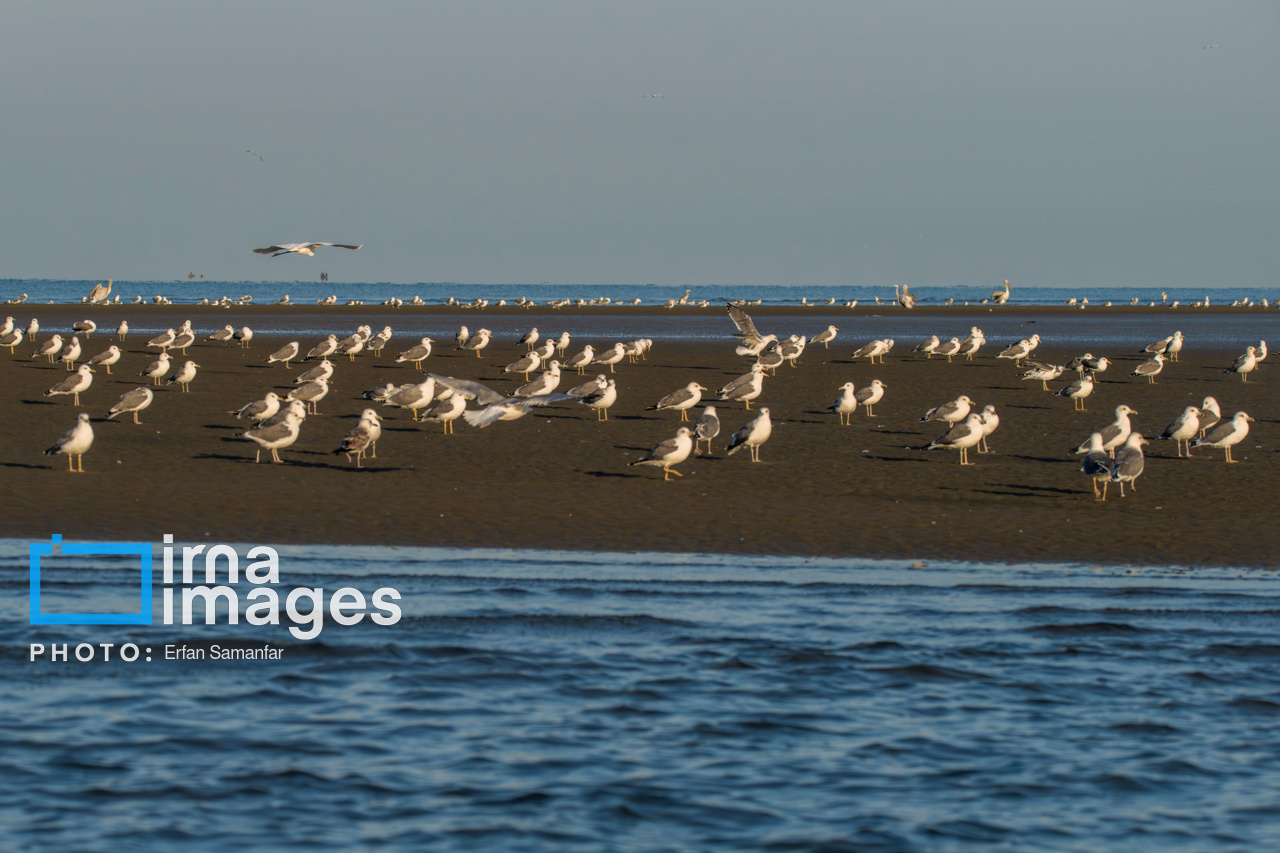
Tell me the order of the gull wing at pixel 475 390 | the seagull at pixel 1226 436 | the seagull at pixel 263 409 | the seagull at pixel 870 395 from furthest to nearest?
the seagull at pixel 870 395 → the seagull at pixel 263 409 → the seagull at pixel 1226 436 → the gull wing at pixel 475 390

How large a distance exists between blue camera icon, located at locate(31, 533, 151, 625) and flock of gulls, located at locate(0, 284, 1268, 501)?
126 inches

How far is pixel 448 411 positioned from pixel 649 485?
5.54m

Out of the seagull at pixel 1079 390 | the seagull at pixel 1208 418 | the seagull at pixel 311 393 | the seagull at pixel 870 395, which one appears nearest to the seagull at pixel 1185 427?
the seagull at pixel 1208 418

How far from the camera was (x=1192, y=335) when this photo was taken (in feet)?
190

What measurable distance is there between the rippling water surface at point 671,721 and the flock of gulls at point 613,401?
10.3ft

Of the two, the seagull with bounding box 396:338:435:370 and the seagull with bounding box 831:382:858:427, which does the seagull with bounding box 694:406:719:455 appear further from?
the seagull with bounding box 396:338:435:370

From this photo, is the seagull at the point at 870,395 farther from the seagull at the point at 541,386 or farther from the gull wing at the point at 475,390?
the gull wing at the point at 475,390

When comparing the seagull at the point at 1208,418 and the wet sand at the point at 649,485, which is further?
the seagull at the point at 1208,418

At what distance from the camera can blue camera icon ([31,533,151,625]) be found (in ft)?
38.3

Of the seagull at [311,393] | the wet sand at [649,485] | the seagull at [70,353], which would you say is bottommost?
the wet sand at [649,485]

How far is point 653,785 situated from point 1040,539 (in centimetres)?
885

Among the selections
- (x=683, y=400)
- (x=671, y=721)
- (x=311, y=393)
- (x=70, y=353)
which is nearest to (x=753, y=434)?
(x=683, y=400)

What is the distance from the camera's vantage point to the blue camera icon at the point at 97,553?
1167cm

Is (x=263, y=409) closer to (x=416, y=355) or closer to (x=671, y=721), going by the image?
(x=416, y=355)
